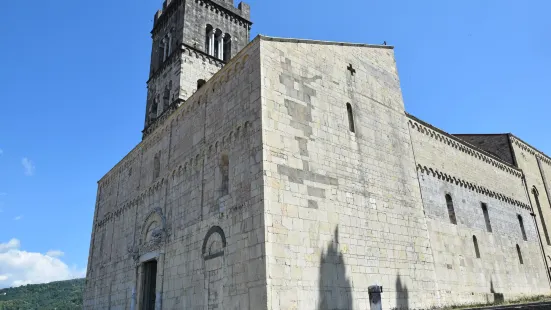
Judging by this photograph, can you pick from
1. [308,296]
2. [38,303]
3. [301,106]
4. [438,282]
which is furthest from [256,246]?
[38,303]

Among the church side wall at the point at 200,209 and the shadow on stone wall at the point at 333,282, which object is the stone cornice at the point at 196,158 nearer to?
the church side wall at the point at 200,209

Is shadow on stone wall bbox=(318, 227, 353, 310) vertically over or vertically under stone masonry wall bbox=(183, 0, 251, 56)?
under

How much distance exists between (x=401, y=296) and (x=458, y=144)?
9.71m

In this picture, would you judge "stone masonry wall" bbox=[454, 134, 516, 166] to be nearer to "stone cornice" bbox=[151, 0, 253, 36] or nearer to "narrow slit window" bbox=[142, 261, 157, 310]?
"stone cornice" bbox=[151, 0, 253, 36]

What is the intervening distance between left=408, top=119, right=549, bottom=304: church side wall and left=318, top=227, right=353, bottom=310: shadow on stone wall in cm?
461

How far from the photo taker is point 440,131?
17.5 meters

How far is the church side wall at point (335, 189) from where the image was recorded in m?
9.70

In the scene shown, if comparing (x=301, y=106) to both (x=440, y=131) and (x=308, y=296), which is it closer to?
(x=308, y=296)

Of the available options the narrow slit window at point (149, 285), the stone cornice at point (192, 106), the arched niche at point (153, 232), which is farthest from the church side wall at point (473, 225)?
the narrow slit window at point (149, 285)

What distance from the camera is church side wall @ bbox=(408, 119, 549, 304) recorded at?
47.2ft

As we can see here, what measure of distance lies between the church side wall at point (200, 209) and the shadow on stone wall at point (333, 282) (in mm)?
1782

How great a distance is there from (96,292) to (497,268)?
17878mm

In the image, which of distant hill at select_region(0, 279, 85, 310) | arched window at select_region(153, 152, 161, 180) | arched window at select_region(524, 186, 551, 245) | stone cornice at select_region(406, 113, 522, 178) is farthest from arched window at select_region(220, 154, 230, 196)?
distant hill at select_region(0, 279, 85, 310)

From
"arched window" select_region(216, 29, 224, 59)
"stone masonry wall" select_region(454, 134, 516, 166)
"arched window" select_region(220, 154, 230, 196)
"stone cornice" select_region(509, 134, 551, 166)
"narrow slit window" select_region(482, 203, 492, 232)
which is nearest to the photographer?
"arched window" select_region(220, 154, 230, 196)
